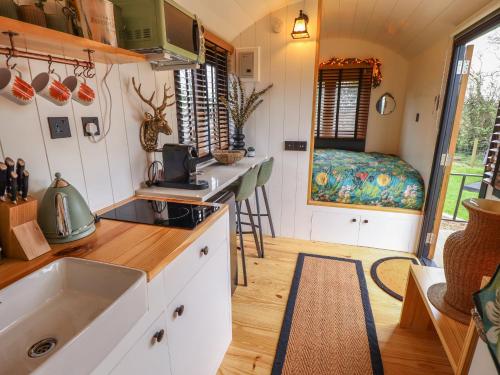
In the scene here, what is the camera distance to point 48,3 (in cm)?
95

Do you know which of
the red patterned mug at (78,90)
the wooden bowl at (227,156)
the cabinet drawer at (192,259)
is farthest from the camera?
the wooden bowl at (227,156)

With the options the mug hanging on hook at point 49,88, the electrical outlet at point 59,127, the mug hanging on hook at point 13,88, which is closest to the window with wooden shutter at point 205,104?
the electrical outlet at point 59,127

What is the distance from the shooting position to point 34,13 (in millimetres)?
887

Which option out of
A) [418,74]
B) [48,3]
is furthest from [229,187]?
[418,74]

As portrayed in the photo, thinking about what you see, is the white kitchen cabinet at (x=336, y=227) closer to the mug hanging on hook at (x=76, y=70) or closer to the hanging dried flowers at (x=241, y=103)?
the hanging dried flowers at (x=241, y=103)

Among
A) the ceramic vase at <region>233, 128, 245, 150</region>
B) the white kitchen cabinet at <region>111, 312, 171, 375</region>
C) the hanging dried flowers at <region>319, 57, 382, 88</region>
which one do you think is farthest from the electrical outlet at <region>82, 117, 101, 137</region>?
the hanging dried flowers at <region>319, 57, 382, 88</region>

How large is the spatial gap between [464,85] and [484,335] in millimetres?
2076

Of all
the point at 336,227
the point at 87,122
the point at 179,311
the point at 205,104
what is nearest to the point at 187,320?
the point at 179,311

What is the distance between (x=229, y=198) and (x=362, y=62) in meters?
3.69

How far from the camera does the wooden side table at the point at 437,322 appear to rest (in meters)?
0.99

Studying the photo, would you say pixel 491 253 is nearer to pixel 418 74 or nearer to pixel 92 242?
pixel 92 242

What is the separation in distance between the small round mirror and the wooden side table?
334cm

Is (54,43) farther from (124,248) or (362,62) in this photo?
(362,62)

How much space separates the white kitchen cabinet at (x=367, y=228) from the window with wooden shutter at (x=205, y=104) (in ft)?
4.42
